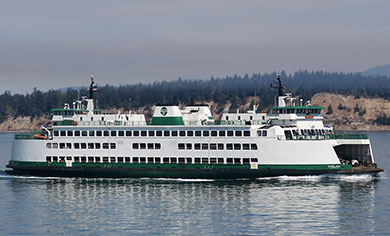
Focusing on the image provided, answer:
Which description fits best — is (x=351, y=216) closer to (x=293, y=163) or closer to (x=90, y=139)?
(x=293, y=163)

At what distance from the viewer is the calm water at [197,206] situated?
119ft

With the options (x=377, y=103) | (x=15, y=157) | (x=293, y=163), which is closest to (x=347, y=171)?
(x=293, y=163)

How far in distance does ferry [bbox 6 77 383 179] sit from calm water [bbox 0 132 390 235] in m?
0.94

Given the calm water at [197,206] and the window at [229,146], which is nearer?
the calm water at [197,206]

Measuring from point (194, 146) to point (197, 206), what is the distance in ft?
36.3

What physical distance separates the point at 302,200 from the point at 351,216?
189 inches

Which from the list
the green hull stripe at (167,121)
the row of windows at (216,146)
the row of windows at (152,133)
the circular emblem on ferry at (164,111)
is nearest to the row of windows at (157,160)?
the row of windows at (216,146)

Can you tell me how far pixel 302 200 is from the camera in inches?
1699

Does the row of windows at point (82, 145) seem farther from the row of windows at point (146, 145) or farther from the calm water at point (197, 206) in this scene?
the calm water at point (197, 206)

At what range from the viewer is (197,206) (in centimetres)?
4234

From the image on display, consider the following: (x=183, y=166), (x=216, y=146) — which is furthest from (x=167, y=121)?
(x=216, y=146)

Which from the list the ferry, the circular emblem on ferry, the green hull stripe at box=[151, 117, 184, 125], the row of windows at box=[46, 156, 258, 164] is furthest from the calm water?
the circular emblem on ferry

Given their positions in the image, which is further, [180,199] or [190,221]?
[180,199]

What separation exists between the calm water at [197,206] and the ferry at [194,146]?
939 millimetres
